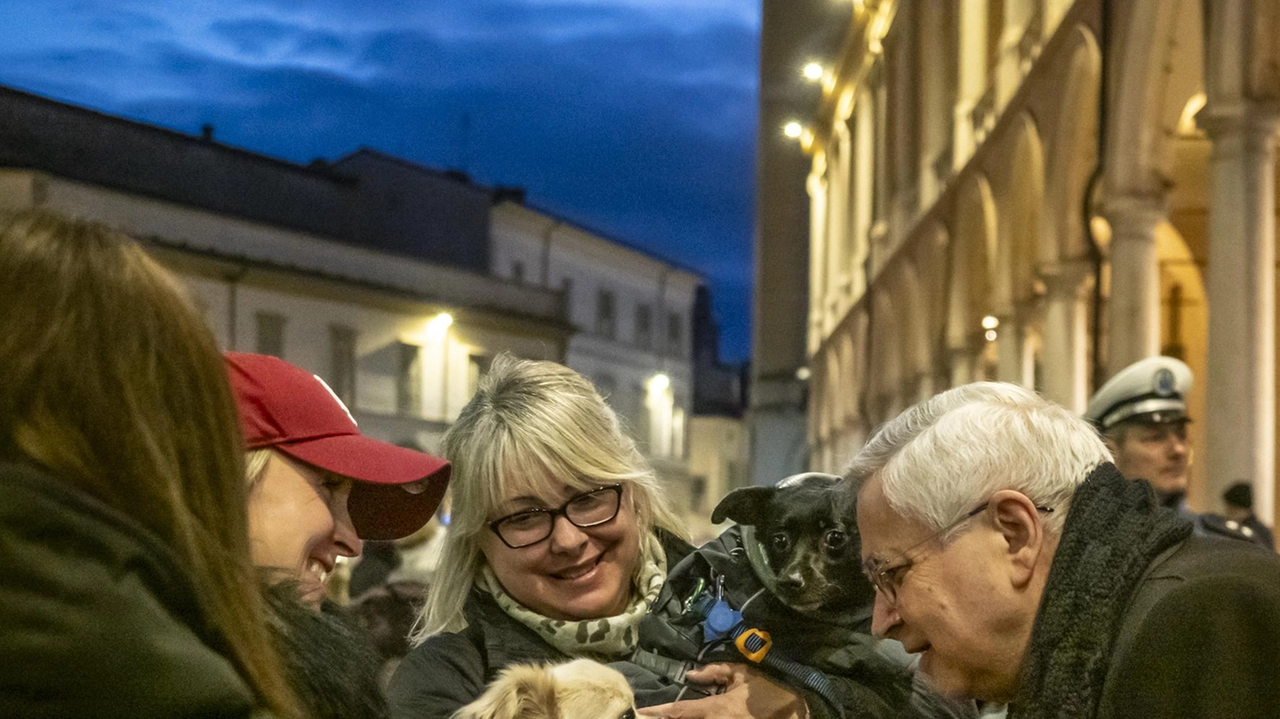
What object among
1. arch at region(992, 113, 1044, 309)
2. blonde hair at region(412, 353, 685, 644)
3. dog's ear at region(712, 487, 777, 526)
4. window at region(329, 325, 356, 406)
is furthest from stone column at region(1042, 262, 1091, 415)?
window at region(329, 325, 356, 406)

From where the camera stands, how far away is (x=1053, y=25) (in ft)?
63.1

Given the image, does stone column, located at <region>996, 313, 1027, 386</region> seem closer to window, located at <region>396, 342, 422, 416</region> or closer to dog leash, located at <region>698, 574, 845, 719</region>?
dog leash, located at <region>698, 574, 845, 719</region>

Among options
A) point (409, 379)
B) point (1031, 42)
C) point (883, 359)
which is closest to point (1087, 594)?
point (1031, 42)

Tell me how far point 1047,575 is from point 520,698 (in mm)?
978

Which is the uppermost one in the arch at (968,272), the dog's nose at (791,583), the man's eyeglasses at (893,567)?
the arch at (968,272)

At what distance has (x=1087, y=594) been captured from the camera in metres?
2.49

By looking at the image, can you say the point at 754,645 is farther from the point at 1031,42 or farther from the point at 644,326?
the point at 644,326

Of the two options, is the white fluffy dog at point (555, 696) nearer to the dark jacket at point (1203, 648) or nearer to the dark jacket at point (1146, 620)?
the dark jacket at point (1146, 620)

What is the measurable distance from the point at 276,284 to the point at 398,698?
4073 centimetres

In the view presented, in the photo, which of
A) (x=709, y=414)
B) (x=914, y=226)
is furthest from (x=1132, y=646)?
(x=709, y=414)

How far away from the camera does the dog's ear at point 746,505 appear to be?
3.19m

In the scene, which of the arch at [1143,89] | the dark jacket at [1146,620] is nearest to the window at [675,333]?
the arch at [1143,89]

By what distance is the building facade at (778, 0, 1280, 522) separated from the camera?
12406 millimetres

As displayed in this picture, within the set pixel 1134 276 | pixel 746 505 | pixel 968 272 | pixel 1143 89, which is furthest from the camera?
pixel 968 272
